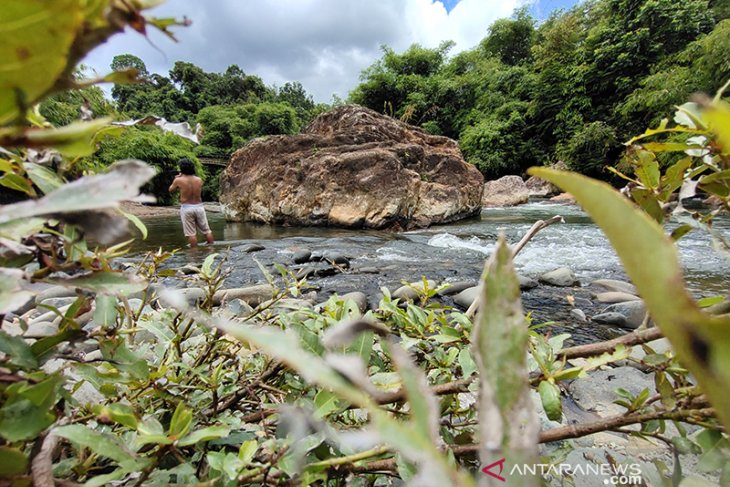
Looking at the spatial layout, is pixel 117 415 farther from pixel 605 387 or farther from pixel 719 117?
pixel 605 387

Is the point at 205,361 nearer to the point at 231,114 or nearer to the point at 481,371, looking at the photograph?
the point at 481,371

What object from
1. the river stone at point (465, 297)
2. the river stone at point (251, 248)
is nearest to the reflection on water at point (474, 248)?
the river stone at point (251, 248)

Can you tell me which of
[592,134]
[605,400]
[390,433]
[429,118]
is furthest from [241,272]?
[429,118]

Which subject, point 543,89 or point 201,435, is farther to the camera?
point 543,89

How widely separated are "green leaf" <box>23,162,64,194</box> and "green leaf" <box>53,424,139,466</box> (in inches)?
7.8

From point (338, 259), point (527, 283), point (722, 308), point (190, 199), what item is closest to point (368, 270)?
point (338, 259)

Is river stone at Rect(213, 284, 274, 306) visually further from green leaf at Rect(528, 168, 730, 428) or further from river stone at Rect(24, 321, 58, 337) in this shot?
green leaf at Rect(528, 168, 730, 428)

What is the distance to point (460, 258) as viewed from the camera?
4586mm

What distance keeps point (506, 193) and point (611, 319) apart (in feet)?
36.2

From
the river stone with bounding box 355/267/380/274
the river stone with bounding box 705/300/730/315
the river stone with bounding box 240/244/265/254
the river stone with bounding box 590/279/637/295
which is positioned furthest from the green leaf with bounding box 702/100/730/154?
the river stone with bounding box 240/244/265/254

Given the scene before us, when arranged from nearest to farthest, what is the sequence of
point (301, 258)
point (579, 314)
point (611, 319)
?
Answer: point (611, 319) < point (579, 314) < point (301, 258)

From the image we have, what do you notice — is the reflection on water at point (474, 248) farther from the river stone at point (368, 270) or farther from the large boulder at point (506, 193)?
the large boulder at point (506, 193)

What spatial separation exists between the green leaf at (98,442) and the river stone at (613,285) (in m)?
3.63

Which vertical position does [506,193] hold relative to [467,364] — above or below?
below
